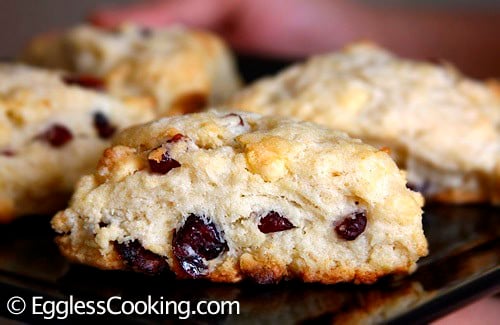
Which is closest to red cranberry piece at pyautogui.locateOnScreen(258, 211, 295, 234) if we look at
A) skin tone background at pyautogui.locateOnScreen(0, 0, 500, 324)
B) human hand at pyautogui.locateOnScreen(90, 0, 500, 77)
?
skin tone background at pyautogui.locateOnScreen(0, 0, 500, 324)

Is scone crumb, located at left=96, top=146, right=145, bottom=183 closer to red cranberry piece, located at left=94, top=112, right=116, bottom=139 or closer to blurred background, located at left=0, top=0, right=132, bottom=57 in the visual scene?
red cranberry piece, located at left=94, top=112, right=116, bottom=139

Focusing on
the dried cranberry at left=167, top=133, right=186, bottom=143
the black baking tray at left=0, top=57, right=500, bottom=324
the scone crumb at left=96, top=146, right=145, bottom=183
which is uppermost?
the dried cranberry at left=167, top=133, right=186, bottom=143

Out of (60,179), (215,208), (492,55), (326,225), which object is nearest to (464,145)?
(326,225)

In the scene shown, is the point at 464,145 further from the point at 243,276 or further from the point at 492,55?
the point at 492,55

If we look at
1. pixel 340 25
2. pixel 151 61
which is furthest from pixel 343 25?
pixel 151 61

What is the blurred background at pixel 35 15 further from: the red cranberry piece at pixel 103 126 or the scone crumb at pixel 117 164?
the scone crumb at pixel 117 164

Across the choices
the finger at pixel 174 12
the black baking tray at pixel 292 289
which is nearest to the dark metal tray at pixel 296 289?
the black baking tray at pixel 292 289

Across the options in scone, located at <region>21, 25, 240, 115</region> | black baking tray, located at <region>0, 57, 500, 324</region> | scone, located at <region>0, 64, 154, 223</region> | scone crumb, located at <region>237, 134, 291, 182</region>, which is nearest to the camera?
black baking tray, located at <region>0, 57, 500, 324</region>

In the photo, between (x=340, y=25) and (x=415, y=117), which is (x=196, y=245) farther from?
(x=340, y=25)
